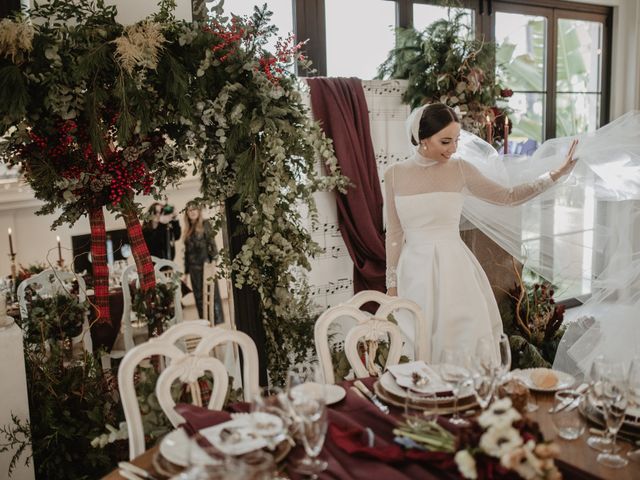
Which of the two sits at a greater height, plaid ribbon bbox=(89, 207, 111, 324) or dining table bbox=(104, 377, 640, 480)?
plaid ribbon bbox=(89, 207, 111, 324)

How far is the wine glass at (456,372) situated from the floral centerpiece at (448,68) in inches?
106

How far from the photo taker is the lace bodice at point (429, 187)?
10.2ft

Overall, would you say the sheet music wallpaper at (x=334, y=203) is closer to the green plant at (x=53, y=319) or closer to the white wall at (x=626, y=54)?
the green plant at (x=53, y=319)

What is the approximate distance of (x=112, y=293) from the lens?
4.34 m

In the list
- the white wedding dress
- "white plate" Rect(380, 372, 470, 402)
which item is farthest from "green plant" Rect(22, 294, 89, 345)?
"white plate" Rect(380, 372, 470, 402)

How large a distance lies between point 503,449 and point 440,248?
1819 millimetres

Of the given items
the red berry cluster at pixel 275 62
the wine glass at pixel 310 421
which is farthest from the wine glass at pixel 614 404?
the red berry cluster at pixel 275 62

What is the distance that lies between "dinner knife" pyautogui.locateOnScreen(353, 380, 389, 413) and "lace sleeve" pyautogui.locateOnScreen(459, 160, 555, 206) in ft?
4.90

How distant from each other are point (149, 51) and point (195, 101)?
1.06 feet

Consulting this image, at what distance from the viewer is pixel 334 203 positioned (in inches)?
160

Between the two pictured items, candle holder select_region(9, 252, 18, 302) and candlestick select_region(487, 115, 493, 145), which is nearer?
candle holder select_region(9, 252, 18, 302)

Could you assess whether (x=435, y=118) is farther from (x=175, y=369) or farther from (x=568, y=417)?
(x=175, y=369)

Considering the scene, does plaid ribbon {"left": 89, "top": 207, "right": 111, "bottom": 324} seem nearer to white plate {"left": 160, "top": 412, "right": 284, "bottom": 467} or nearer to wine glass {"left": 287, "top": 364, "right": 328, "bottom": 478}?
white plate {"left": 160, "top": 412, "right": 284, "bottom": 467}

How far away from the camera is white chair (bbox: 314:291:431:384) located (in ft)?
7.54
